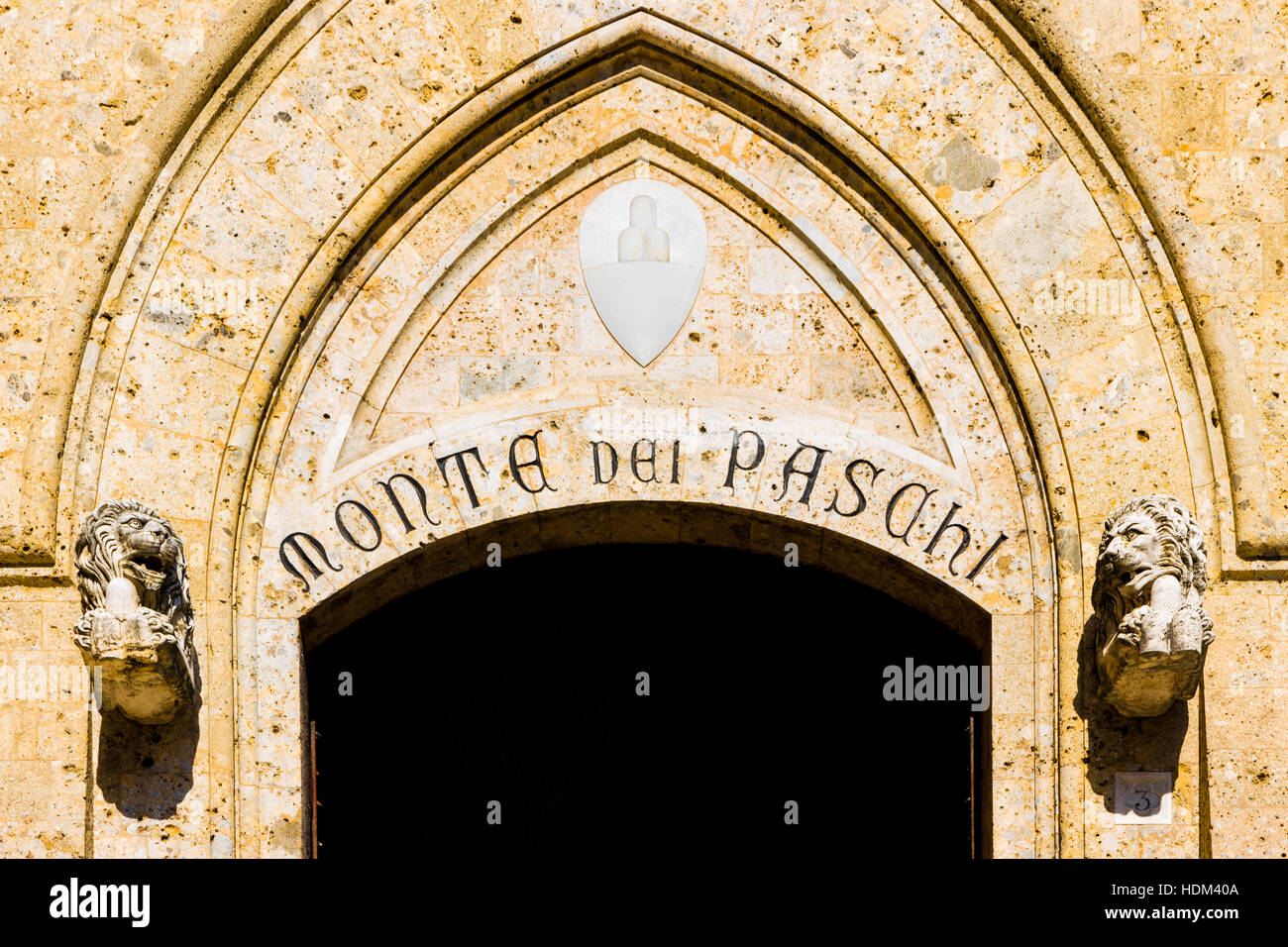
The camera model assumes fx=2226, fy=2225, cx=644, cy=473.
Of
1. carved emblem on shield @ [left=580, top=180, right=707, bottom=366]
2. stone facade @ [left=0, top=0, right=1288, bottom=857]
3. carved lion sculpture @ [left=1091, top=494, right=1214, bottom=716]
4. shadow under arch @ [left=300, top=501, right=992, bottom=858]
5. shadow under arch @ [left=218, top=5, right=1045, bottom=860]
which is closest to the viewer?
carved lion sculpture @ [left=1091, top=494, right=1214, bottom=716]

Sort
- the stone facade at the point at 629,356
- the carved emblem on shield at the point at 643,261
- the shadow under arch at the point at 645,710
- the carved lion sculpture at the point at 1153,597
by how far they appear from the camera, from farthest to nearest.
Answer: the shadow under arch at the point at 645,710, the carved emblem on shield at the point at 643,261, the stone facade at the point at 629,356, the carved lion sculpture at the point at 1153,597

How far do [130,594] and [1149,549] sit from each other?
11.8ft

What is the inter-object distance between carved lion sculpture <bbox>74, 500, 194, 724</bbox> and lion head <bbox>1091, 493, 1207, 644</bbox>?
335cm

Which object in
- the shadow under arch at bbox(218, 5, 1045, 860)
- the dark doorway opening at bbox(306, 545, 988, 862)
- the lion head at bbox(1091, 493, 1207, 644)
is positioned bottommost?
the dark doorway opening at bbox(306, 545, 988, 862)

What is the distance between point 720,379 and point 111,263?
2386mm

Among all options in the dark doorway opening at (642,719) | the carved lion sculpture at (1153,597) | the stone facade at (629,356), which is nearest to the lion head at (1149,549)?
the carved lion sculpture at (1153,597)

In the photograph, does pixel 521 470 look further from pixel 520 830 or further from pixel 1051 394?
pixel 520 830

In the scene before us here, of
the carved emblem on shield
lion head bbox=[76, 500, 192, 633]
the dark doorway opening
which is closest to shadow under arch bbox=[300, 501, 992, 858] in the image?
the dark doorway opening

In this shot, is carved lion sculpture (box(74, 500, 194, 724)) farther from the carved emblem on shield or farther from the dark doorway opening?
the dark doorway opening

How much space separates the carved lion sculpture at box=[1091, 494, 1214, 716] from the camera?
25.5 feet

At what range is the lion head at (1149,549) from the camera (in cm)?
784

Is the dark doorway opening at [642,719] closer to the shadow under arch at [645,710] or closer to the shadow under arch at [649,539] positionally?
the shadow under arch at [645,710]

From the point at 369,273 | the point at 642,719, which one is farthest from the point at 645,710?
the point at 369,273
